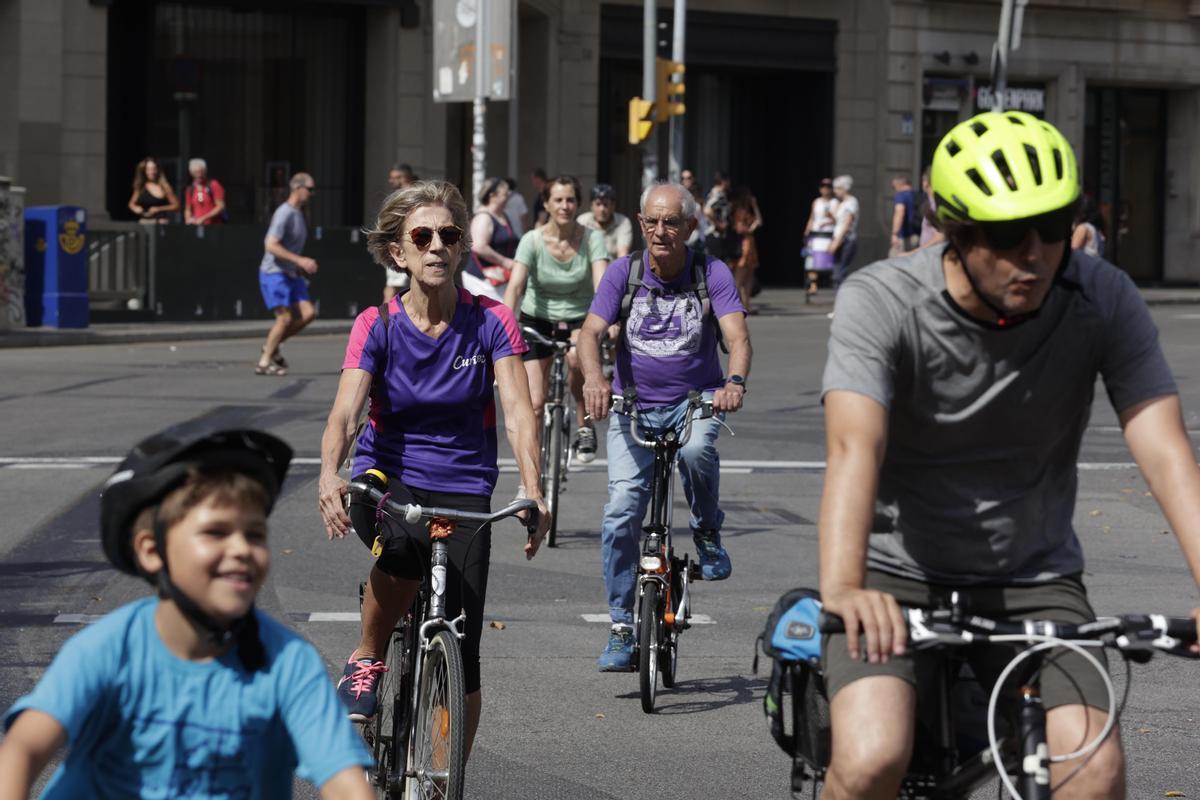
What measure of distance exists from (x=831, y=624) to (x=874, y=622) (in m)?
0.08

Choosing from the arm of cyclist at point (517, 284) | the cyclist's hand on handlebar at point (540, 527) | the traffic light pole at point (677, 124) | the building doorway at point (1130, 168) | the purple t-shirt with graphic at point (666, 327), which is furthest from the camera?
the building doorway at point (1130, 168)

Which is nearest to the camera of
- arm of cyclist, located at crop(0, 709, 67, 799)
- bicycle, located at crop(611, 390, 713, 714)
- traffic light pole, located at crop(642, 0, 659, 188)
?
Answer: arm of cyclist, located at crop(0, 709, 67, 799)

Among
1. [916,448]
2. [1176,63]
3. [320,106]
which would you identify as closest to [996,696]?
[916,448]

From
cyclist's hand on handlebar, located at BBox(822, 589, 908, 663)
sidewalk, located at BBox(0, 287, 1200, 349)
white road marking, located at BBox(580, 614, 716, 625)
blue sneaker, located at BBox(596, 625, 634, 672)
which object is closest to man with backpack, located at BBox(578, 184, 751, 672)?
blue sneaker, located at BBox(596, 625, 634, 672)

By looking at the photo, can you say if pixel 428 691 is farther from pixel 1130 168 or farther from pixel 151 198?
pixel 1130 168

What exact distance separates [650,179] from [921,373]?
25.6 metres

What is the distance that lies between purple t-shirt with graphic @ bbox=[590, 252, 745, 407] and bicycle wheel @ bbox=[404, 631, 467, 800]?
2846 millimetres

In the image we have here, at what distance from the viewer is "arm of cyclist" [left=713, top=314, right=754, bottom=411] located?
7.58 meters

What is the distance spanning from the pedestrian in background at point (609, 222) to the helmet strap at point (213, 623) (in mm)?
9114

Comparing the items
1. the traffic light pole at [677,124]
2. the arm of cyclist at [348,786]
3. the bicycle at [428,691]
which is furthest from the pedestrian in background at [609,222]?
the traffic light pole at [677,124]

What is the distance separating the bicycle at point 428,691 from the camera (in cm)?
484

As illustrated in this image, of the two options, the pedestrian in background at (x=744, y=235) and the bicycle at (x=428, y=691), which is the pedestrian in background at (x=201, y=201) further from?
the bicycle at (x=428, y=691)

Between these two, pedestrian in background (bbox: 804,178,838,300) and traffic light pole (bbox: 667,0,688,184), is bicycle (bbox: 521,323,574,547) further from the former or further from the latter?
pedestrian in background (bbox: 804,178,838,300)

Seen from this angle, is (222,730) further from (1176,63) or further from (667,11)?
(1176,63)
